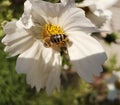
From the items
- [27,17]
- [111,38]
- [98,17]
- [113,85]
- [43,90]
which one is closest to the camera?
[27,17]

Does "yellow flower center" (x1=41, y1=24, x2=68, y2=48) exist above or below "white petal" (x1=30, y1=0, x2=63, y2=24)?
below

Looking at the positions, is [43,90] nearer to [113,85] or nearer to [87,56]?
[113,85]

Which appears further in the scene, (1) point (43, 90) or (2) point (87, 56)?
(1) point (43, 90)

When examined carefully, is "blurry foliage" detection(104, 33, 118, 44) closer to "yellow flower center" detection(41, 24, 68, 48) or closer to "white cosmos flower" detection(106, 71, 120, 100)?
"yellow flower center" detection(41, 24, 68, 48)

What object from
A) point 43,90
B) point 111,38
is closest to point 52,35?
point 111,38

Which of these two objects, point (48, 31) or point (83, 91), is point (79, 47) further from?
point (83, 91)

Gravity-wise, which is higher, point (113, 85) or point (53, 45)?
point (53, 45)

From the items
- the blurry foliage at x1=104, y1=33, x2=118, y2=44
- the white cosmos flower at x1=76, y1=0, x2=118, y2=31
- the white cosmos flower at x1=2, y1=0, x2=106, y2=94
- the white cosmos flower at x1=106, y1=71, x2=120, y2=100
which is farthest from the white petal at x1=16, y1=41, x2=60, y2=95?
the white cosmos flower at x1=106, y1=71, x2=120, y2=100
